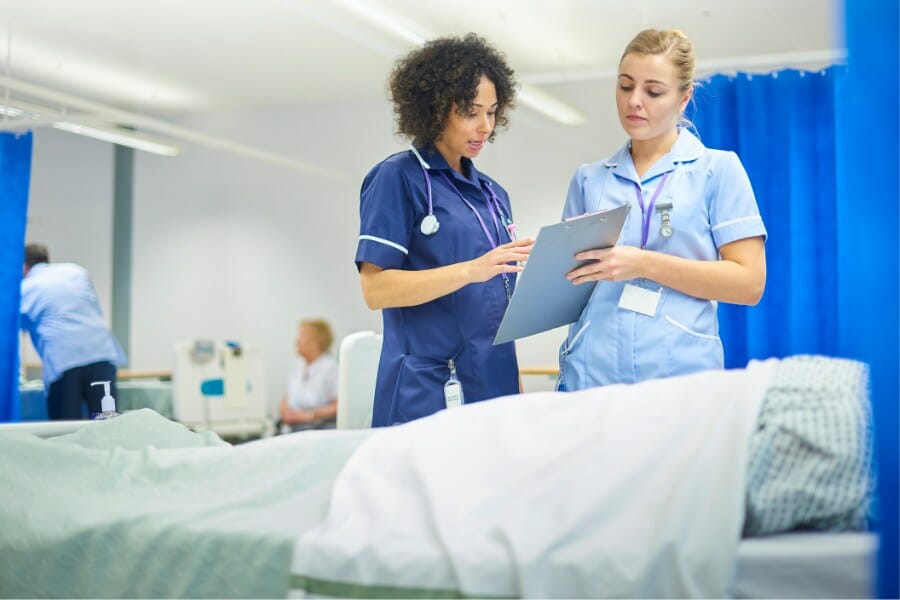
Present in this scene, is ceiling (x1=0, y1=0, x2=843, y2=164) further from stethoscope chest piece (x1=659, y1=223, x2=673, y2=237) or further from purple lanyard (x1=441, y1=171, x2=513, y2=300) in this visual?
stethoscope chest piece (x1=659, y1=223, x2=673, y2=237)

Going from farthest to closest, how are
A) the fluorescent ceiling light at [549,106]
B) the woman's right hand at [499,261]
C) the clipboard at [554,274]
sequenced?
the fluorescent ceiling light at [549,106] → the woman's right hand at [499,261] → the clipboard at [554,274]

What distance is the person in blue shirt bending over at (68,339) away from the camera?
463 cm

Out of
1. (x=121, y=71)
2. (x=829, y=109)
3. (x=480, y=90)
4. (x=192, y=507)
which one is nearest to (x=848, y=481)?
(x=192, y=507)

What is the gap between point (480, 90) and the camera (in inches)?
77.5

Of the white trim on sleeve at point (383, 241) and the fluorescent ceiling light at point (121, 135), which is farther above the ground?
the fluorescent ceiling light at point (121, 135)

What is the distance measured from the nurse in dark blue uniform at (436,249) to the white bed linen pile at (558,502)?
59 cm

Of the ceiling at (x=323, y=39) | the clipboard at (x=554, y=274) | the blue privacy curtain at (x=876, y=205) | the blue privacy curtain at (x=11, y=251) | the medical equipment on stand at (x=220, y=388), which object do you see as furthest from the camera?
the medical equipment on stand at (x=220, y=388)

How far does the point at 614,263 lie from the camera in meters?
1.65

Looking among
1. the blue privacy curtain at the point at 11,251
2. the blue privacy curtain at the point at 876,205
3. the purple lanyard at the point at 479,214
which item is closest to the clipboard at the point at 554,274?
the purple lanyard at the point at 479,214

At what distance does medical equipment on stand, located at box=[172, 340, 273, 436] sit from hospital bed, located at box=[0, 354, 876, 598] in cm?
499

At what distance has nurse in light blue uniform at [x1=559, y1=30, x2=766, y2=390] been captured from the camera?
5.74ft

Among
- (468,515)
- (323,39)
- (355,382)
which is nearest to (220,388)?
(323,39)

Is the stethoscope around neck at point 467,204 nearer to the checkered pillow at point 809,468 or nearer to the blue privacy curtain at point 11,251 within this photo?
the checkered pillow at point 809,468

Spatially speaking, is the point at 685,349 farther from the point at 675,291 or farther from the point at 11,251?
the point at 11,251
